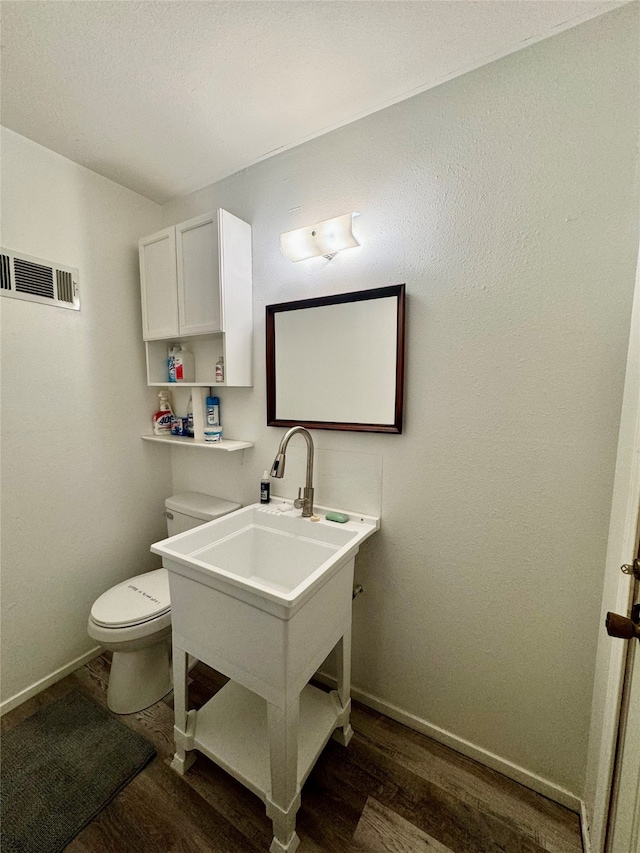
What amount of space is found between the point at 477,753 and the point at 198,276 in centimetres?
223

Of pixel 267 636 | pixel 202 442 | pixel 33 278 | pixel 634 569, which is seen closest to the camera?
pixel 634 569

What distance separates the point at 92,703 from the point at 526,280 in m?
2.37

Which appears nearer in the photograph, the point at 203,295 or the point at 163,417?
the point at 203,295

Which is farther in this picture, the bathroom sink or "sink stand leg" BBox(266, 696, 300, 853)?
Result: the bathroom sink

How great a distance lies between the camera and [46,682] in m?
1.49

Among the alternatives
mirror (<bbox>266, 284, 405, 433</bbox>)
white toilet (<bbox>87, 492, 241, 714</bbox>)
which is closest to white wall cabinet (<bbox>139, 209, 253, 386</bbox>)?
mirror (<bbox>266, 284, 405, 433</bbox>)

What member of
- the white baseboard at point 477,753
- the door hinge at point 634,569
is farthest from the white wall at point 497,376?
the door hinge at point 634,569

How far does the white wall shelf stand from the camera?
1.56 m

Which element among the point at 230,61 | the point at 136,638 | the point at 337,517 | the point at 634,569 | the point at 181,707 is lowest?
the point at 181,707

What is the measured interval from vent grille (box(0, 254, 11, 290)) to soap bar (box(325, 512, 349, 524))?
160cm

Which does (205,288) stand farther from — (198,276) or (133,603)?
(133,603)

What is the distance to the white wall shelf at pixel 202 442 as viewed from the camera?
1560 mm

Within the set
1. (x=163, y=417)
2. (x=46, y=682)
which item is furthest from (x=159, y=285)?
(x=46, y=682)

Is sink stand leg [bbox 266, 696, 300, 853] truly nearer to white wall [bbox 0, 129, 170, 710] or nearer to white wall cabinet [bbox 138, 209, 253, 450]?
white wall cabinet [bbox 138, 209, 253, 450]
